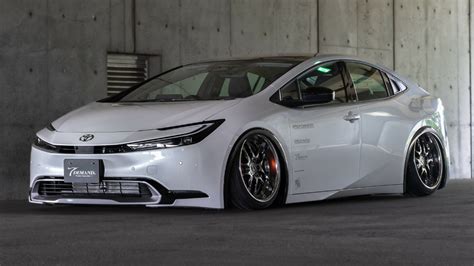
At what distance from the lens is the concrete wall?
34.1 ft

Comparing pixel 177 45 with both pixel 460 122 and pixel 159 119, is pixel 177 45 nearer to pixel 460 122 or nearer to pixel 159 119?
pixel 159 119

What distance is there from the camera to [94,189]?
779 centimetres

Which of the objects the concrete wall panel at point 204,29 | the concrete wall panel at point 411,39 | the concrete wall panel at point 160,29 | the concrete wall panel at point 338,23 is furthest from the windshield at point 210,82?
the concrete wall panel at point 411,39

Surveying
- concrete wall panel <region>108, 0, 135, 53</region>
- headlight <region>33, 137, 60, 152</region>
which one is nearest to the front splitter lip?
headlight <region>33, 137, 60, 152</region>

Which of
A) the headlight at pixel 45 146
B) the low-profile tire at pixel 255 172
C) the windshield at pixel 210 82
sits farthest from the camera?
the windshield at pixel 210 82

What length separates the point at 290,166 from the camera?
27.1 feet

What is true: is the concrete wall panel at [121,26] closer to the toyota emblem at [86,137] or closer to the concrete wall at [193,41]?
the concrete wall at [193,41]

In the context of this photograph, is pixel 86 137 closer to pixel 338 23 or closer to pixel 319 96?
pixel 319 96

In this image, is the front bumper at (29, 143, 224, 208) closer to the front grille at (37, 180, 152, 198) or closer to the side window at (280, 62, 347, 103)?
the front grille at (37, 180, 152, 198)

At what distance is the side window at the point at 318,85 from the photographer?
8578 millimetres

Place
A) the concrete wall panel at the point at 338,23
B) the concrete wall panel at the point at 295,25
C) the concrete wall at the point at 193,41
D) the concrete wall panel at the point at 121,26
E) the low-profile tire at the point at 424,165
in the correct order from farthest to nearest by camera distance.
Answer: the concrete wall panel at the point at 338,23 < the concrete wall panel at the point at 295,25 < the concrete wall panel at the point at 121,26 < the concrete wall at the point at 193,41 < the low-profile tire at the point at 424,165

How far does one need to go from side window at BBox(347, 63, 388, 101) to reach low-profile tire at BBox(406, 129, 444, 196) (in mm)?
636

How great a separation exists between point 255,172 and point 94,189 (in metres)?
1.29

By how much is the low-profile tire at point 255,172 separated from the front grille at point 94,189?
2.32 feet
